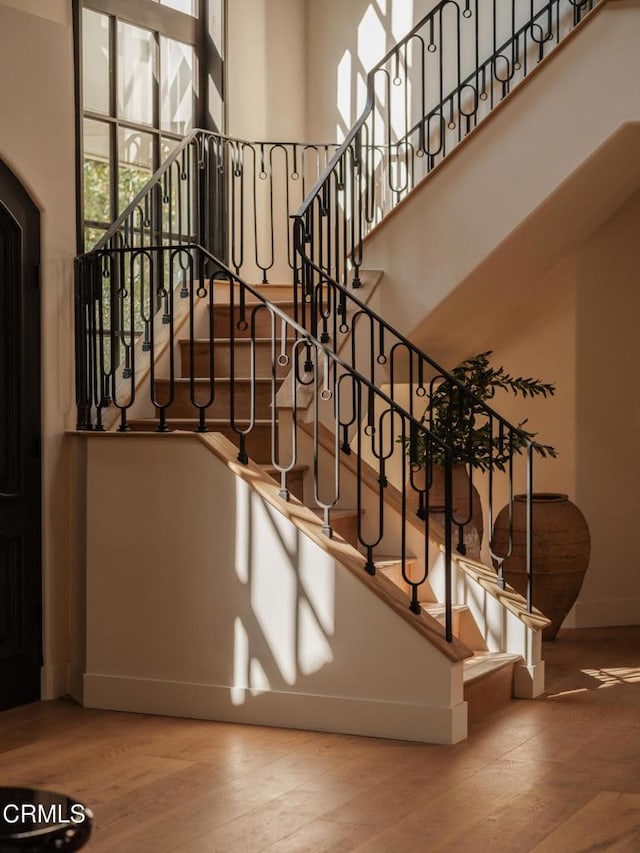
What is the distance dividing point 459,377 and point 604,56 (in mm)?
1991

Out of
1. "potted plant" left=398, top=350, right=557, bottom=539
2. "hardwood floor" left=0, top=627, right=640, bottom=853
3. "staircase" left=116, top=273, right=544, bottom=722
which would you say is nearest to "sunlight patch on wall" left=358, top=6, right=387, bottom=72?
"staircase" left=116, top=273, right=544, bottom=722

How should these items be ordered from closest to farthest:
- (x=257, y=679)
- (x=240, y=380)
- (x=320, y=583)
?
(x=320, y=583)
(x=257, y=679)
(x=240, y=380)

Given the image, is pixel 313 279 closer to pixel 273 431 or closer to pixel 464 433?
pixel 273 431

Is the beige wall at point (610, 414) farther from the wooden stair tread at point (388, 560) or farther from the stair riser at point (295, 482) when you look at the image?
the stair riser at point (295, 482)

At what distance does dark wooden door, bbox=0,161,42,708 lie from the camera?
547 centimetres

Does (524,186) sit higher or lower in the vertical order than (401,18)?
lower

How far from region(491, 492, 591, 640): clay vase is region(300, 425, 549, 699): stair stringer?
89cm

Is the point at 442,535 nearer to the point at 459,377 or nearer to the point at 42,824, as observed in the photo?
the point at 459,377

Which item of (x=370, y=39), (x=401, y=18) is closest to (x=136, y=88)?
(x=370, y=39)

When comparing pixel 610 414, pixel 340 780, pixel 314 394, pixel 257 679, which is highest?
A: pixel 314 394

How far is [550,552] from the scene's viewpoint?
22.4ft

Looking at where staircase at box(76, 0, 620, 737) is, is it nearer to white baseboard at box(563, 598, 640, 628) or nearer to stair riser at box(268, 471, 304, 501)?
stair riser at box(268, 471, 304, 501)

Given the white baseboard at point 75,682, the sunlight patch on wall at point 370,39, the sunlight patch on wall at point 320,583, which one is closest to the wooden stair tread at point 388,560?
the sunlight patch on wall at point 320,583

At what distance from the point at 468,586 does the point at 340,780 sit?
164 cm
